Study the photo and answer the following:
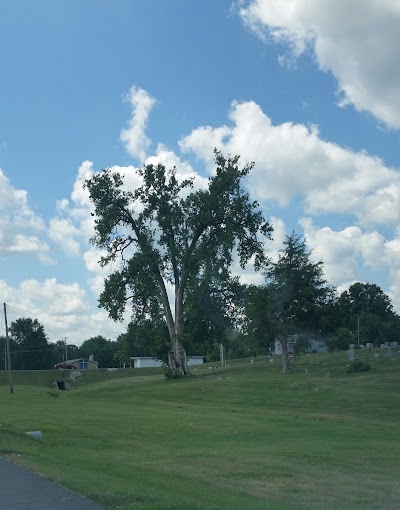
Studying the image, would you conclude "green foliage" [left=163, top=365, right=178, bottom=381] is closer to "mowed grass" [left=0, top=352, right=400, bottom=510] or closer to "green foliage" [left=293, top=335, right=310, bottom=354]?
"green foliage" [left=293, top=335, right=310, bottom=354]

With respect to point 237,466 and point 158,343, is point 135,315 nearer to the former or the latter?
point 158,343

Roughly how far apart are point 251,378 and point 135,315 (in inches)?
531

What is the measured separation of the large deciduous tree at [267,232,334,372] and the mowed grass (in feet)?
36.7

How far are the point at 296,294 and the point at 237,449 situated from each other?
41.3m

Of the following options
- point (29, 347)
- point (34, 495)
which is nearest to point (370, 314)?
point (29, 347)

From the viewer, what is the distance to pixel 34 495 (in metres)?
11.2

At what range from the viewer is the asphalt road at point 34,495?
10.3 metres

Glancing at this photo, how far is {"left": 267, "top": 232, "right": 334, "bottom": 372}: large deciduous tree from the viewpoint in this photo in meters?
63.3

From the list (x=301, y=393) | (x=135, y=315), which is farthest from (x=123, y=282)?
(x=301, y=393)

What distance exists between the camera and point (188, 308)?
6888 centimetres

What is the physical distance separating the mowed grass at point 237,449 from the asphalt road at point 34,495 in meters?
0.31

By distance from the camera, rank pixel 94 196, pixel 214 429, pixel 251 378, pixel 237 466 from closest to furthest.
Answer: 1. pixel 237 466
2. pixel 214 429
3. pixel 251 378
4. pixel 94 196

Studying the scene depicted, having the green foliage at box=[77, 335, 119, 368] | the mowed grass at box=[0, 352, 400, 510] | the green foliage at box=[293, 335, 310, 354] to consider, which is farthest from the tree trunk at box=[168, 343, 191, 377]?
the green foliage at box=[77, 335, 119, 368]

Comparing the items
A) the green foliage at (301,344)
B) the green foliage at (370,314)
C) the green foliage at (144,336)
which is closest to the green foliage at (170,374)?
the green foliage at (144,336)
